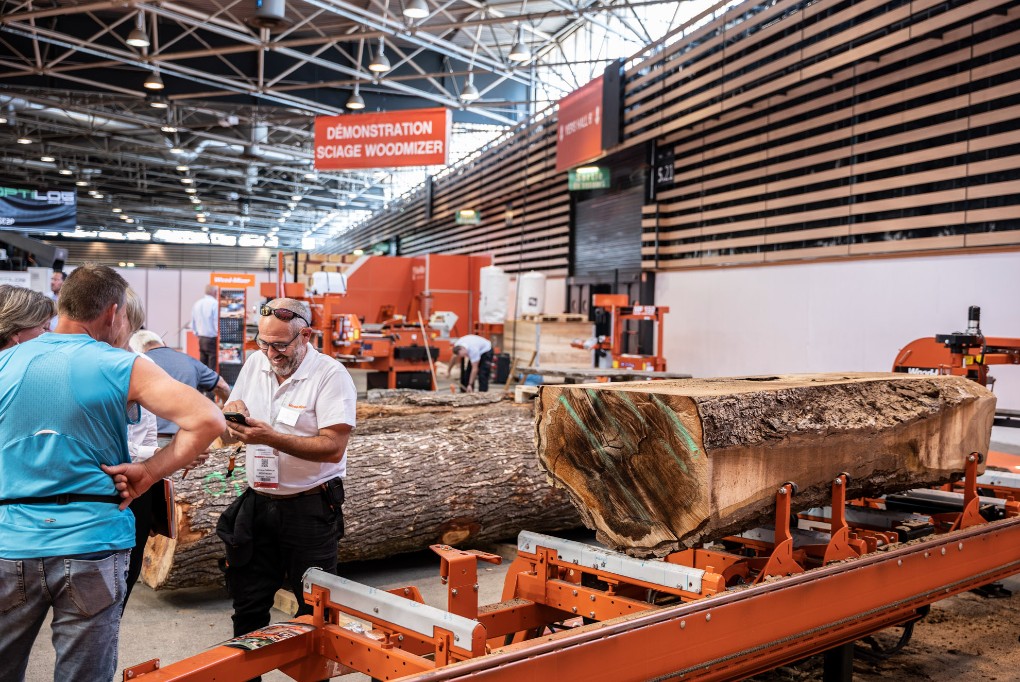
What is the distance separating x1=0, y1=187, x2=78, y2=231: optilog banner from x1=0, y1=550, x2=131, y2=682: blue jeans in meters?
20.9

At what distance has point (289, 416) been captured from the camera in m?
3.09

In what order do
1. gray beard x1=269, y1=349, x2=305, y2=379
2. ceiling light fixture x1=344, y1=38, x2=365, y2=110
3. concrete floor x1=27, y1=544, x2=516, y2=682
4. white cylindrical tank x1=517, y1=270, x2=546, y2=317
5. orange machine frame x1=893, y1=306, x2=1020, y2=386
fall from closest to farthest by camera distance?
1. gray beard x1=269, y1=349, x2=305, y2=379
2. concrete floor x1=27, y1=544, x2=516, y2=682
3. orange machine frame x1=893, y1=306, x2=1020, y2=386
4. white cylindrical tank x1=517, y1=270, x2=546, y2=317
5. ceiling light fixture x1=344, y1=38, x2=365, y2=110

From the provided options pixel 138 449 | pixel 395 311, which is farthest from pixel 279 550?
pixel 395 311

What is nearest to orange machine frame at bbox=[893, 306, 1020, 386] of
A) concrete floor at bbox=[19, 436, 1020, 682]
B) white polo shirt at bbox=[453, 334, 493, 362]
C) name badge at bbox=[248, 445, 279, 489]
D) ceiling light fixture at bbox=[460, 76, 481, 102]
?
concrete floor at bbox=[19, 436, 1020, 682]

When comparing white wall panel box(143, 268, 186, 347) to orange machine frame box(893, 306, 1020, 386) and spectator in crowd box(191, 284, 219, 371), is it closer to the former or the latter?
spectator in crowd box(191, 284, 219, 371)

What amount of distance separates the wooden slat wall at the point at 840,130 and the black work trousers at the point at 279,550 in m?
7.42

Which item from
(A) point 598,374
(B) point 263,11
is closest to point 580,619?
(A) point 598,374

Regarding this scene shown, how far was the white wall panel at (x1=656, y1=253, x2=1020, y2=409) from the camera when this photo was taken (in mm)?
8148

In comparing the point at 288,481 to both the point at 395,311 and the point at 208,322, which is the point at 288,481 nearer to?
the point at 208,322

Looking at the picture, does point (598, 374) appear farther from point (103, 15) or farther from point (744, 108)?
point (103, 15)

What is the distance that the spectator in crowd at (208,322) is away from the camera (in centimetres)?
1335

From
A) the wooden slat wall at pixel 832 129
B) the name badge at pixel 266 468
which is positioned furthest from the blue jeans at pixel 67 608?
the wooden slat wall at pixel 832 129

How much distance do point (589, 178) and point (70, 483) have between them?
13.1 meters

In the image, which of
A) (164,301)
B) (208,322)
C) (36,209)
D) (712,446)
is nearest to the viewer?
→ (712,446)
